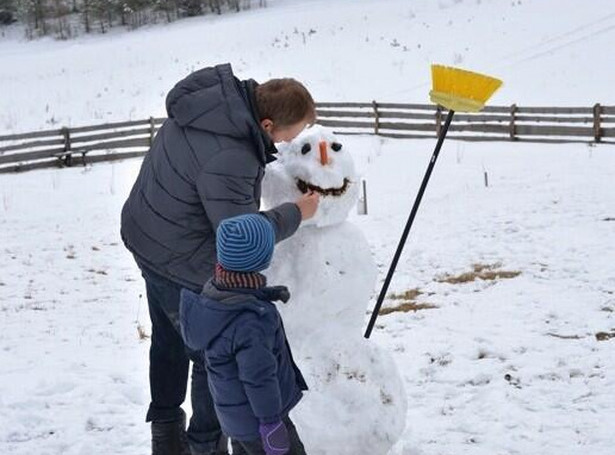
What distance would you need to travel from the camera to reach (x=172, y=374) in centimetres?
347

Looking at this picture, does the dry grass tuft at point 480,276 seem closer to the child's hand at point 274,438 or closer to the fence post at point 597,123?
the child's hand at point 274,438

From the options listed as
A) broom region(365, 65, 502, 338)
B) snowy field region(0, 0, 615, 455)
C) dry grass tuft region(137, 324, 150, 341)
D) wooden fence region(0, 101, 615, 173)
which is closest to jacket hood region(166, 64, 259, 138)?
broom region(365, 65, 502, 338)

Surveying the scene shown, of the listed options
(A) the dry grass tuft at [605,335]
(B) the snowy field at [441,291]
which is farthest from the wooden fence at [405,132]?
(A) the dry grass tuft at [605,335]

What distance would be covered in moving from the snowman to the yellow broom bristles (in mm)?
605

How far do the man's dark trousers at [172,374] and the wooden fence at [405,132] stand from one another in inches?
514

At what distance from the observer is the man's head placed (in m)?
2.88

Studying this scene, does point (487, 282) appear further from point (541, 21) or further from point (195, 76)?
point (541, 21)

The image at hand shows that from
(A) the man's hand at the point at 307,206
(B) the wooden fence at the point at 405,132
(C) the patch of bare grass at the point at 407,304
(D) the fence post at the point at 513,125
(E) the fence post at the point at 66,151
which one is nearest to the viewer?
(A) the man's hand at the point at 307,206

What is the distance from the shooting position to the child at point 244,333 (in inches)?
105

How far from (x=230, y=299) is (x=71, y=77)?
87.1 ft

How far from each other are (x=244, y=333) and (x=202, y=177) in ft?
1.91

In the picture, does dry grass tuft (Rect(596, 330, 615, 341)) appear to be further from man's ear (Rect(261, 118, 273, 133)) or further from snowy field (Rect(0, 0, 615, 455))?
man's ear (Rect(261, 118, 273, 133))

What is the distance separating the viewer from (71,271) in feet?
26.8

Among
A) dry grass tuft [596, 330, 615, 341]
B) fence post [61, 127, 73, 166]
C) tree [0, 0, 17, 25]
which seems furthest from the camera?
tree [0, 0, 17, 25]
